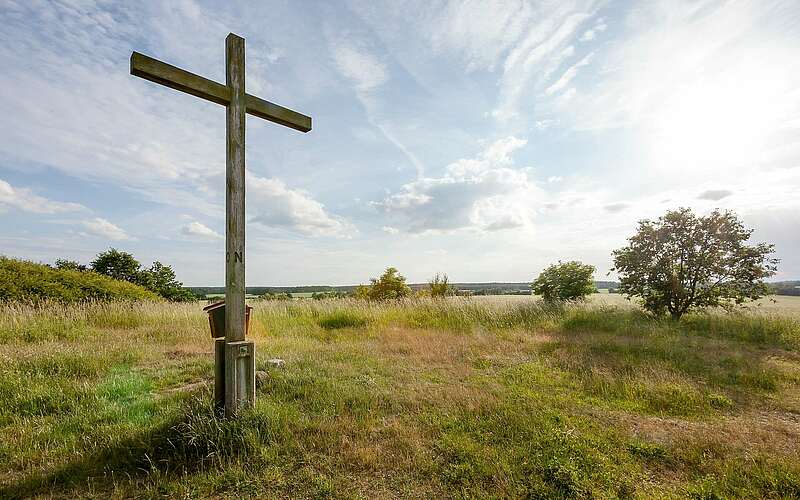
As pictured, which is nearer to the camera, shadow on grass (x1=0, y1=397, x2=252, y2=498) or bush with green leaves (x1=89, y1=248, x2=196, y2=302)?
shadow on grass (x1=0, y1=397, x2=252, y2=498)

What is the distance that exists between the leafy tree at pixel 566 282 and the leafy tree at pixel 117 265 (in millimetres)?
22827

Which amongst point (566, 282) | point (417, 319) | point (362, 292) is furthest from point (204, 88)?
point (362, 292)

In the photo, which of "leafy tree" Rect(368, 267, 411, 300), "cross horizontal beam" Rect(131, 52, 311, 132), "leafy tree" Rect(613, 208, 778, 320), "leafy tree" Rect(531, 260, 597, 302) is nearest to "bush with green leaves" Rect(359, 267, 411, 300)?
"leafy tree" Rect(368, 267, 411, 300)

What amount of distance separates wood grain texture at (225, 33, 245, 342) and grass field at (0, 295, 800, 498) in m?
0.87

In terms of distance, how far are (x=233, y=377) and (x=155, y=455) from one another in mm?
795

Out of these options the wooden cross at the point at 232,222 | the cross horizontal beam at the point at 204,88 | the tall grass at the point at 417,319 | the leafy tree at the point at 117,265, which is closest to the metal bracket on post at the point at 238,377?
the wooden cross at the point at 232,222

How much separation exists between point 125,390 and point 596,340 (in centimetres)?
890

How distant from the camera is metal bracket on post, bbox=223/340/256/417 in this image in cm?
333

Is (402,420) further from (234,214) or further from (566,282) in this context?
(566,282)

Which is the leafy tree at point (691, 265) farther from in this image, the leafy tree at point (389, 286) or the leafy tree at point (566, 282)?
the leafy tree at point (389, 286)

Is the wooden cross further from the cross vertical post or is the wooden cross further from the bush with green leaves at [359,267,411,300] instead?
the bush with green leaves at [359,267,411,300]

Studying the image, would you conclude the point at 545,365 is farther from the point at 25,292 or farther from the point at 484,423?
the point at 25,292

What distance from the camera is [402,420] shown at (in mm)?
3756

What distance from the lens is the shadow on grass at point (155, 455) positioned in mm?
2625
